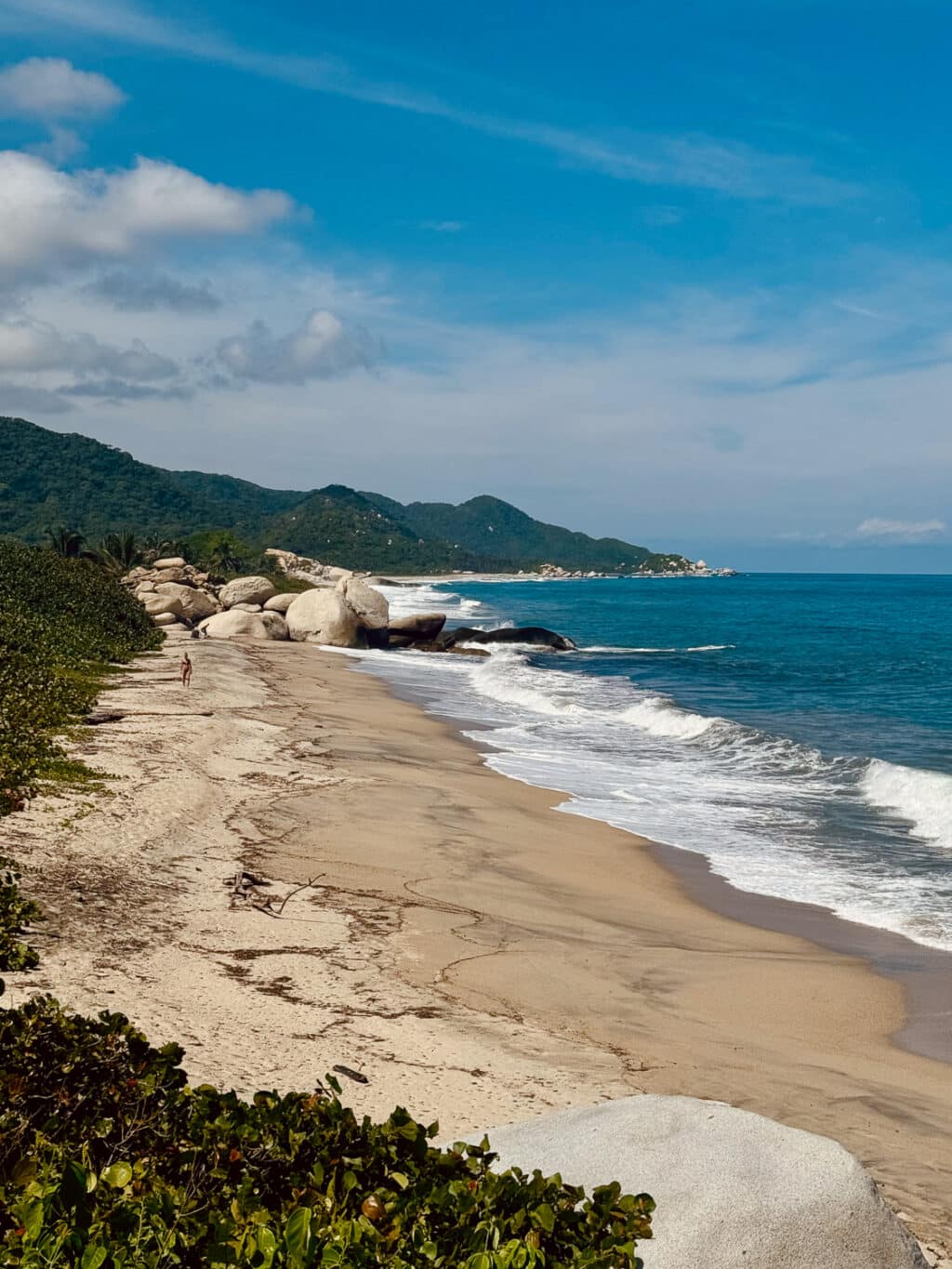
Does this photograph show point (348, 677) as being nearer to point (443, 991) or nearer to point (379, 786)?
point (379, 786)

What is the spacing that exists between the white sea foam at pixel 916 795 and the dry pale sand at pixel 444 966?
5.40 m

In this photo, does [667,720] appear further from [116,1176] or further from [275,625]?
[116,1176]

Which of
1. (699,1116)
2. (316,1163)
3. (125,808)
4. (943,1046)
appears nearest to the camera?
(316,1163)

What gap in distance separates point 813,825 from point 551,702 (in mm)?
14868

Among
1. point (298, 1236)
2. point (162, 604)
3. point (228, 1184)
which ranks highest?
point (162, 604)

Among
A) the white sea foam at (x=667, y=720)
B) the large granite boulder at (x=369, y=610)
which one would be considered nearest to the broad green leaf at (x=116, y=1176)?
the white sea foam at (x=667, y=720)

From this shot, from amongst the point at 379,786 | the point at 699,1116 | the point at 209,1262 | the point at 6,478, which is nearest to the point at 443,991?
the point at 699,1116

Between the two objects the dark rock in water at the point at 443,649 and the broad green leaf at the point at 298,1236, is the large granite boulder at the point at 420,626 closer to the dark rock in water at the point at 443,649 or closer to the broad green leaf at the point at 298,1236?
the dark rock in water at the point at 443,649

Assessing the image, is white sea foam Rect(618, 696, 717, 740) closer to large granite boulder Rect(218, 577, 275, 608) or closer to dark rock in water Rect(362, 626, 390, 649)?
dark rock in water Rect(362, 626, 390, 649)

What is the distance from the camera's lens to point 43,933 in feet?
25.4

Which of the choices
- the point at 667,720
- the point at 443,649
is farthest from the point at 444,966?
the point at 443,649

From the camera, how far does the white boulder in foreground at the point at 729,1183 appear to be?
387cm

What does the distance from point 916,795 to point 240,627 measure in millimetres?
33413

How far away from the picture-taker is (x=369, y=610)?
49594mm
